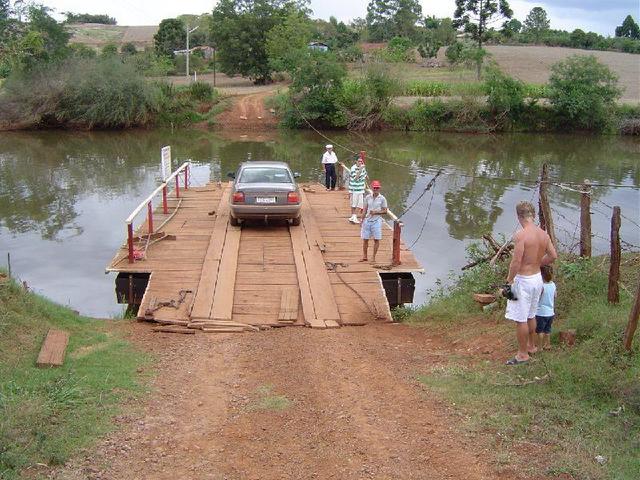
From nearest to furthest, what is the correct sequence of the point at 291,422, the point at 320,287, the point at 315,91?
the point at 291,422 < the point at 320,287 < the point at 315,91

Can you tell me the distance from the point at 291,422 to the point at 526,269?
127 inches

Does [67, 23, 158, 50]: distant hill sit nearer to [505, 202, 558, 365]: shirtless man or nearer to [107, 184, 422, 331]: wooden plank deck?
[107, 184, 422, 331]: wooden plank deck

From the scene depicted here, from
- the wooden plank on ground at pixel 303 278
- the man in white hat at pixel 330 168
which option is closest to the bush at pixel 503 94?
the man in white hat at pixel 330 168

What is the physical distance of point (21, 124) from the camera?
49.6 metres

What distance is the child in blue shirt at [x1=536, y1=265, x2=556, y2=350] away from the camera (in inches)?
325

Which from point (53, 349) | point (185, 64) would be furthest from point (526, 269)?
point (185, 64)

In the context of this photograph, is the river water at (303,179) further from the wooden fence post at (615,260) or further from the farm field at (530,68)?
the farm field at (530,68)

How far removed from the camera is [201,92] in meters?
55.4

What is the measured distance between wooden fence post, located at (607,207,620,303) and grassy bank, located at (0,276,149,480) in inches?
231

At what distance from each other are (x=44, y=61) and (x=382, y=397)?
51922 millimetres

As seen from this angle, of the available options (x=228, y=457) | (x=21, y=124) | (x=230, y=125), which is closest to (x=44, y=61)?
(x=21, y=124)

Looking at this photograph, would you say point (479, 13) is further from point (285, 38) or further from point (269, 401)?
point (269, 401)

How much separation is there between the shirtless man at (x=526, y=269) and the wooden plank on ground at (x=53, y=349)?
17.7 ft

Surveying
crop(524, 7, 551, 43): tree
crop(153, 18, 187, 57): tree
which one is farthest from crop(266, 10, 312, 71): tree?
crop(524, 7, 551, 43): tree
